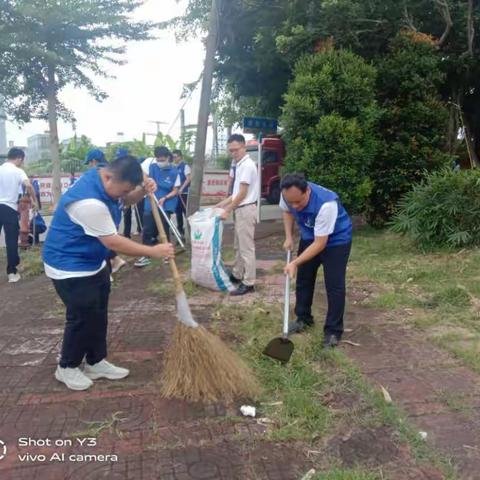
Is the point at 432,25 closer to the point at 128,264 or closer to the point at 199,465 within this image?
the point at 128,264

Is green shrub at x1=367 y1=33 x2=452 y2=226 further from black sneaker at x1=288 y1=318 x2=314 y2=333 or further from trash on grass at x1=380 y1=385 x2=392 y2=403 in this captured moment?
trash on grass at x1=380 y1=385 x2=392 y2=403

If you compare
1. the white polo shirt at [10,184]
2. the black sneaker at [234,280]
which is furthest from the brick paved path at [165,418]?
the white polo shirt at [10,184]

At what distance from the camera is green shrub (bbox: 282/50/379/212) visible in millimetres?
8109

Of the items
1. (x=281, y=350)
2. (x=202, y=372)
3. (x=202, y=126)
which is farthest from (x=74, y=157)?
(x=202, y=372)

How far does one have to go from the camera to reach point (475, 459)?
2.46m

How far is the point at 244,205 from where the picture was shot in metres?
5.24

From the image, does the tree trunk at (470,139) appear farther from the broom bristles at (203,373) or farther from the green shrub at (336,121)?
the broom bristles at (203,373)

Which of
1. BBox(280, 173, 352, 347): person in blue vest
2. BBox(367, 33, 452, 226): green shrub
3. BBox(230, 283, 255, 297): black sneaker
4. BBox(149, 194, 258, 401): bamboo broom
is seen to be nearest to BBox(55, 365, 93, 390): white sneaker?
BBox(149, 194, 258, 401): bamboo broom

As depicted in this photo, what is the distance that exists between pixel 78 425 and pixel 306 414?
4.16 feet

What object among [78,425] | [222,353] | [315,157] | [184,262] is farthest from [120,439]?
[315,157]

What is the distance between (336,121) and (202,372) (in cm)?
579

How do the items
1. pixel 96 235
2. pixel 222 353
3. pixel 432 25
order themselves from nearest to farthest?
pixel 96 235 → pixel 222 353 → pixel 432 25

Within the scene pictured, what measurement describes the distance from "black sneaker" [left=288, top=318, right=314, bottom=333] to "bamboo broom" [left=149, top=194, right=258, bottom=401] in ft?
3.17

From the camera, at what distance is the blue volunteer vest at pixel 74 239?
303 centimetres
